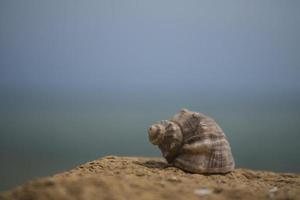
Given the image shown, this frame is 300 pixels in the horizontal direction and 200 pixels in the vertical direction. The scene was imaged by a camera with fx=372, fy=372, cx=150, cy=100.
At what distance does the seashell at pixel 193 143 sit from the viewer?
12.8 feet

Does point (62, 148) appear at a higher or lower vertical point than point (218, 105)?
lower

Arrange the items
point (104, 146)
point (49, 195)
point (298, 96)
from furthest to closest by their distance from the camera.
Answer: point (298, 96)
point (104, 146)
point (49, 195)

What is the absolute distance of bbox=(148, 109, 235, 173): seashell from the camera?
12.8 ft

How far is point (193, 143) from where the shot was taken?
3.98 m

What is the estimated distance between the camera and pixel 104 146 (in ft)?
18.1

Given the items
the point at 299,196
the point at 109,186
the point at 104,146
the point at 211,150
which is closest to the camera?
the point at 109,186

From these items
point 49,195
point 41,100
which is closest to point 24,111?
point 41,100

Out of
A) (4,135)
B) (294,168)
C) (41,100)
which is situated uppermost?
(41,100)

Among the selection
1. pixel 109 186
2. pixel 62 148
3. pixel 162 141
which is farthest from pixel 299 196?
pixel 62 148

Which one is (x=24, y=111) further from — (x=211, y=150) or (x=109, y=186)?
(x=109, y=186)

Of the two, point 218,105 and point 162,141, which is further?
point 218,105

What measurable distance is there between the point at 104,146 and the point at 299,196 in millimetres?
3462

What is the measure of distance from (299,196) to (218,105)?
12.7 ft

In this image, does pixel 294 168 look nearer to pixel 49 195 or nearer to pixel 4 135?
pixel 4 135
